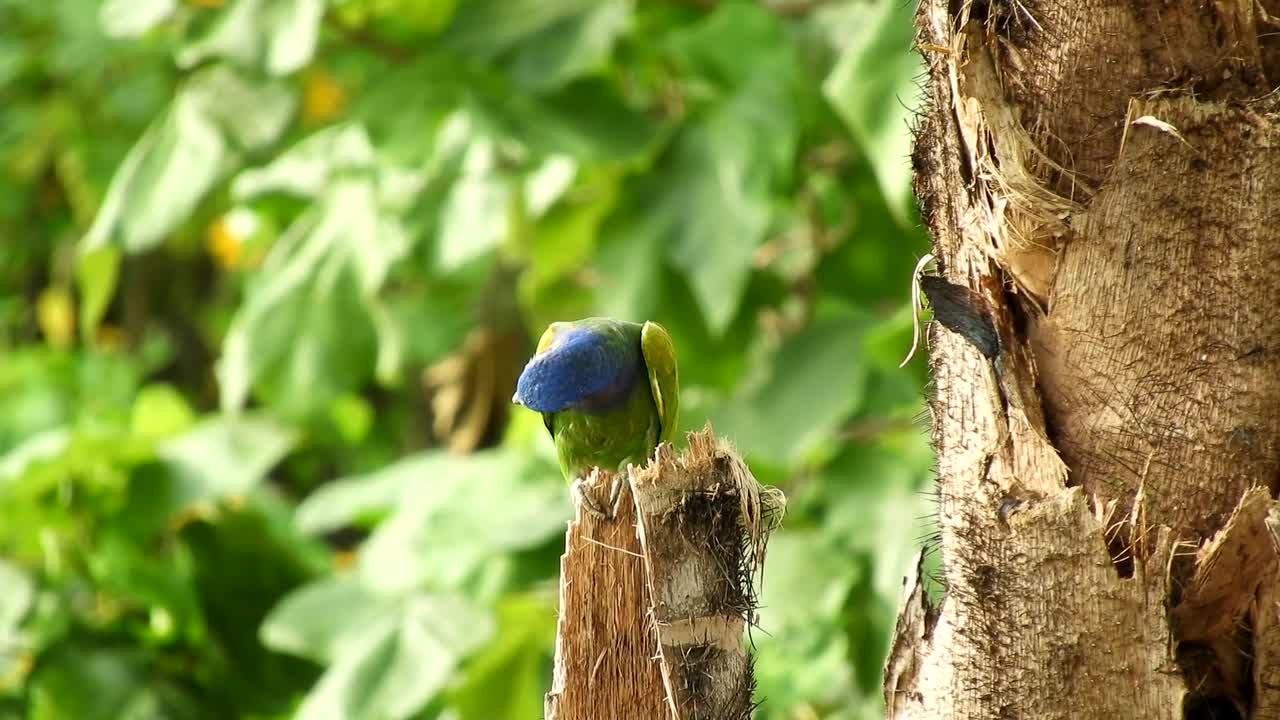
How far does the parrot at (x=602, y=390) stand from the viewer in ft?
7.77

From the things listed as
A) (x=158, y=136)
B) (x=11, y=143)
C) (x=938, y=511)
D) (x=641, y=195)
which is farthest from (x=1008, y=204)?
(x=11, y=143)

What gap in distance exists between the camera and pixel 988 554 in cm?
145

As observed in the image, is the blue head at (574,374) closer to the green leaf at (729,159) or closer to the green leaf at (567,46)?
the green leaf at (729,159)

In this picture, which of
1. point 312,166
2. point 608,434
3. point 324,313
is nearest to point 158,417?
point 324,313

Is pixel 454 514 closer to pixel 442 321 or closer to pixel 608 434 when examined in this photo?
pixel 608 434

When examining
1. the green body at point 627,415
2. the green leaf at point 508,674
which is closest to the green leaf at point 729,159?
the green body at point 627,415

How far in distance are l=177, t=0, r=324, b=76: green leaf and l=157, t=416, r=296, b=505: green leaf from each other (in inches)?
43.5

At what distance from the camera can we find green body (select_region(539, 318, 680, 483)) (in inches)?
98.6

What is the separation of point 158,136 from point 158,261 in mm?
4326

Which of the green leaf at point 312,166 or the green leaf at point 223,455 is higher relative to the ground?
the green leaf at point 312,166

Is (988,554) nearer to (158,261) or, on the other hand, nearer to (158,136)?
(158,136)

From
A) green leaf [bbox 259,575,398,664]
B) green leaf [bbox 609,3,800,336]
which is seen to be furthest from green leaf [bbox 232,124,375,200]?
green leaf [bbox 259,575,398,664]

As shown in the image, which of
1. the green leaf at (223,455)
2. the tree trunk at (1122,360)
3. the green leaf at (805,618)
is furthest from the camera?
the green leaf at (223,455)

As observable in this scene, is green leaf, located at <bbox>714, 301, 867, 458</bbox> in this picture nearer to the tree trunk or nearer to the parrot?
the parrot
